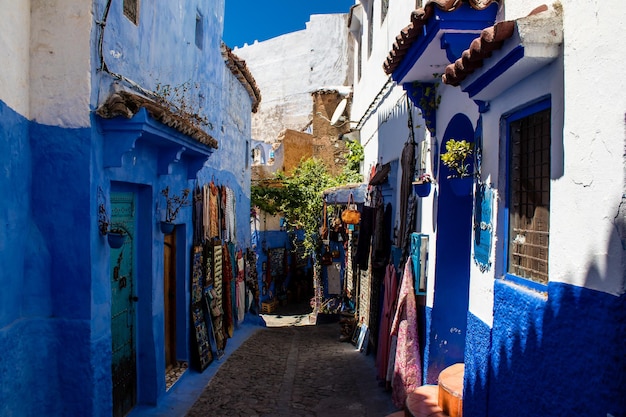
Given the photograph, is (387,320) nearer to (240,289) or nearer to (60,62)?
(60,62)

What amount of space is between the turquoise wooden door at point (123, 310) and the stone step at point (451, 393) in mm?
3866

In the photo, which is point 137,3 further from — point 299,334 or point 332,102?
point 332,102

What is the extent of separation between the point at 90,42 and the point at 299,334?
10760mm

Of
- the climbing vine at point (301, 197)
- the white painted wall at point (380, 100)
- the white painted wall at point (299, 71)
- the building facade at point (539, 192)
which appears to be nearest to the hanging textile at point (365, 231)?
the white painted wall at point (380, 100)

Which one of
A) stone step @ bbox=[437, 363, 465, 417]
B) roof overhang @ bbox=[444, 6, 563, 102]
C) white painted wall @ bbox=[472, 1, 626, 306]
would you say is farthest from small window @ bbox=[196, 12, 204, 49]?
white painted wall @ bbox=[472, 1, 626, 306]

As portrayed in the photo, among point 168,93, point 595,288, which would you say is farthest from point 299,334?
point 595,288

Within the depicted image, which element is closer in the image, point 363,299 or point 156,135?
point 156,135

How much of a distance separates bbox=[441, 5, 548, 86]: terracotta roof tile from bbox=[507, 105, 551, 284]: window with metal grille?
21.4 inches

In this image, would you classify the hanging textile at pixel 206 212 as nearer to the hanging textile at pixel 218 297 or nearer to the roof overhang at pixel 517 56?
the hanging textile at pixel 218 297

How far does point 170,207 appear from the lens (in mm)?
7926

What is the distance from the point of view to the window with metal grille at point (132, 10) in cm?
624

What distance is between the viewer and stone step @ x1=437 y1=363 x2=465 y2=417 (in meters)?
5.11

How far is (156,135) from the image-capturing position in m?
6.05

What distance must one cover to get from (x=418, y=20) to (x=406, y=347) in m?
4.17
